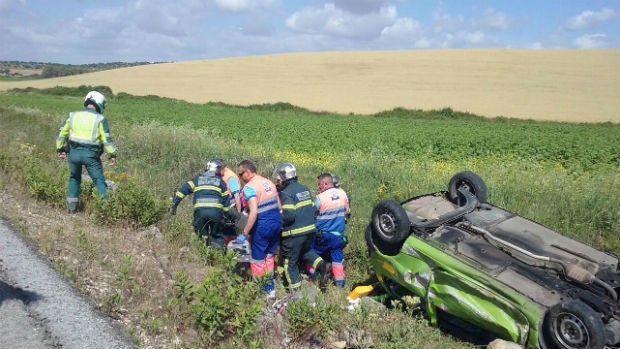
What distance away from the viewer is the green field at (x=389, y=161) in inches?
307

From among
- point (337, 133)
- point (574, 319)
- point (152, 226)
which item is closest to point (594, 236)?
point (574, 319)

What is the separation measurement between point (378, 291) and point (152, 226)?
2909mm

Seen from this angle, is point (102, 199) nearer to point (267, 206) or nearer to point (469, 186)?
point (267, 206)

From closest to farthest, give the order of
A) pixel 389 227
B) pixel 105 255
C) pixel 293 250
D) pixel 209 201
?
pixel 105 255
pixel 389 227
pixel 293 250
pixel 209 201

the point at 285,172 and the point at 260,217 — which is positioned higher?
the point at 285,172

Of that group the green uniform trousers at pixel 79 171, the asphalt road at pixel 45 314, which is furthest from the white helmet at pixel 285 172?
the green uniform trousers at pixel 79 171

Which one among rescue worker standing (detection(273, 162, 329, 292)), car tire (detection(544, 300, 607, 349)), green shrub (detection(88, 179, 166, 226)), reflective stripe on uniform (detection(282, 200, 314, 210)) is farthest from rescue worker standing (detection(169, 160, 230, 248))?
car tire (detection(544, 300, 607, 349))

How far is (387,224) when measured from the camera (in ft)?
16.7

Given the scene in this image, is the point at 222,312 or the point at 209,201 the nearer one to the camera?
the point at 222,312

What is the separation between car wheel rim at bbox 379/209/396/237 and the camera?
5.01 meters

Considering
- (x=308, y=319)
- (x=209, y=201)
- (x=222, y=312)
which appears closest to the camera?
(x=222, y=312)

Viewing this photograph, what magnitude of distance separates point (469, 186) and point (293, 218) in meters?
2.34


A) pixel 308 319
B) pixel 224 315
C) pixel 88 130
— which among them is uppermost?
pixel 88 130

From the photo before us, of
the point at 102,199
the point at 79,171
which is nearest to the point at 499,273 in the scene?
the point at 102,199
